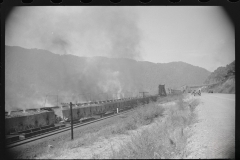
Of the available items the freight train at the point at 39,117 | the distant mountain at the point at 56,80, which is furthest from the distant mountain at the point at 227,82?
the distant mountain at the point at 56,80

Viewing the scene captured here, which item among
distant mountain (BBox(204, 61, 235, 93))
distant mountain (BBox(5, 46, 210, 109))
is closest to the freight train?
distant mountain (BBox(5, 46, 210, 109))

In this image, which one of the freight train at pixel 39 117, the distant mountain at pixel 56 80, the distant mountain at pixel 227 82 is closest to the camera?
the freight train at pixel 39 117

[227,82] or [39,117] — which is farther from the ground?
[227,82]

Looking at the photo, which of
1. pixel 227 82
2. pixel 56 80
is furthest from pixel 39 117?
pixel 56 80

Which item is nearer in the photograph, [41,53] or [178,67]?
[41,53]

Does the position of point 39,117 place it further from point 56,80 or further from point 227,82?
point 56,80

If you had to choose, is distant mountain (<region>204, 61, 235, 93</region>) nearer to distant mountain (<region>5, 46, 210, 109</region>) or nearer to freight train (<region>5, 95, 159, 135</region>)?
freight train (<region>5, 95, 159, 135</region>)

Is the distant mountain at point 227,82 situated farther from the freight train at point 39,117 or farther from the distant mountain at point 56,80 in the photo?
the distant mountain at point 56,80

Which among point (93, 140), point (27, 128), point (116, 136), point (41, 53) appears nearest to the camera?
point (93, 140)

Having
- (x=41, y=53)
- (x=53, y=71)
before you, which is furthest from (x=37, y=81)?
(x=41, y=53)

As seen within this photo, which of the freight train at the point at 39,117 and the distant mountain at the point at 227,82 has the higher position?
the distant mountain at the point at 227,82

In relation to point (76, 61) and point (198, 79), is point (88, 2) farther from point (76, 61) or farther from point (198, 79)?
point (198, 79)
